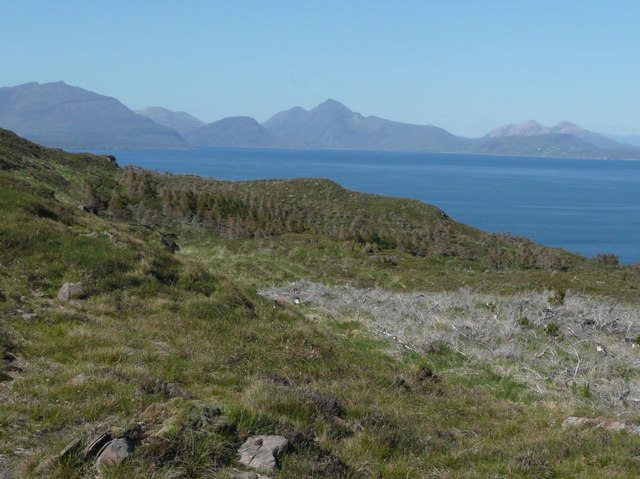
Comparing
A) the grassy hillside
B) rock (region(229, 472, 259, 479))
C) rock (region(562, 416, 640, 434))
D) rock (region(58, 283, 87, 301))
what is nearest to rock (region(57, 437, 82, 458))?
the grassy hillside

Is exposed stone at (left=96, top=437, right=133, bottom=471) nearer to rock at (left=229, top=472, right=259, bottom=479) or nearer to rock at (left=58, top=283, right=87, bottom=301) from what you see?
rock at (left=229, top=472, right=259, bottom=479)

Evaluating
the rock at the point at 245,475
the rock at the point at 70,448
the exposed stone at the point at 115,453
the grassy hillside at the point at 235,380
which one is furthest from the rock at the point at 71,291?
the rock at the point at 245,475

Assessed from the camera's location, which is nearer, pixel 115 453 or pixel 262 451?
pixel 115 453

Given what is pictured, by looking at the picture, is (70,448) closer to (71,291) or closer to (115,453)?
(115,453)

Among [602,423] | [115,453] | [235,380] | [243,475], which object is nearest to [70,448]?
[115,453]

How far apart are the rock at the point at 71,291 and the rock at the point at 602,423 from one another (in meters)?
12.0

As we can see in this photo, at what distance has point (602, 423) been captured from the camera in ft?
30.6

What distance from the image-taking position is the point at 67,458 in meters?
5.87

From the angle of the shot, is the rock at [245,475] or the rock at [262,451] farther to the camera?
the rock at [262,451]

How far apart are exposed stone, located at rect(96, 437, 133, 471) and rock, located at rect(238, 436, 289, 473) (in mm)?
1349

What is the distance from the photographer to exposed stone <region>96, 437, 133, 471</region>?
5.78 metres

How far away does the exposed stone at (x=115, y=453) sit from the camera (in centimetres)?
578

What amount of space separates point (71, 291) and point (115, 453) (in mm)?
9245

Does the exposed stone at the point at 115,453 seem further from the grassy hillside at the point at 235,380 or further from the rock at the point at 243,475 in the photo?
the rock at the point at 243,475
